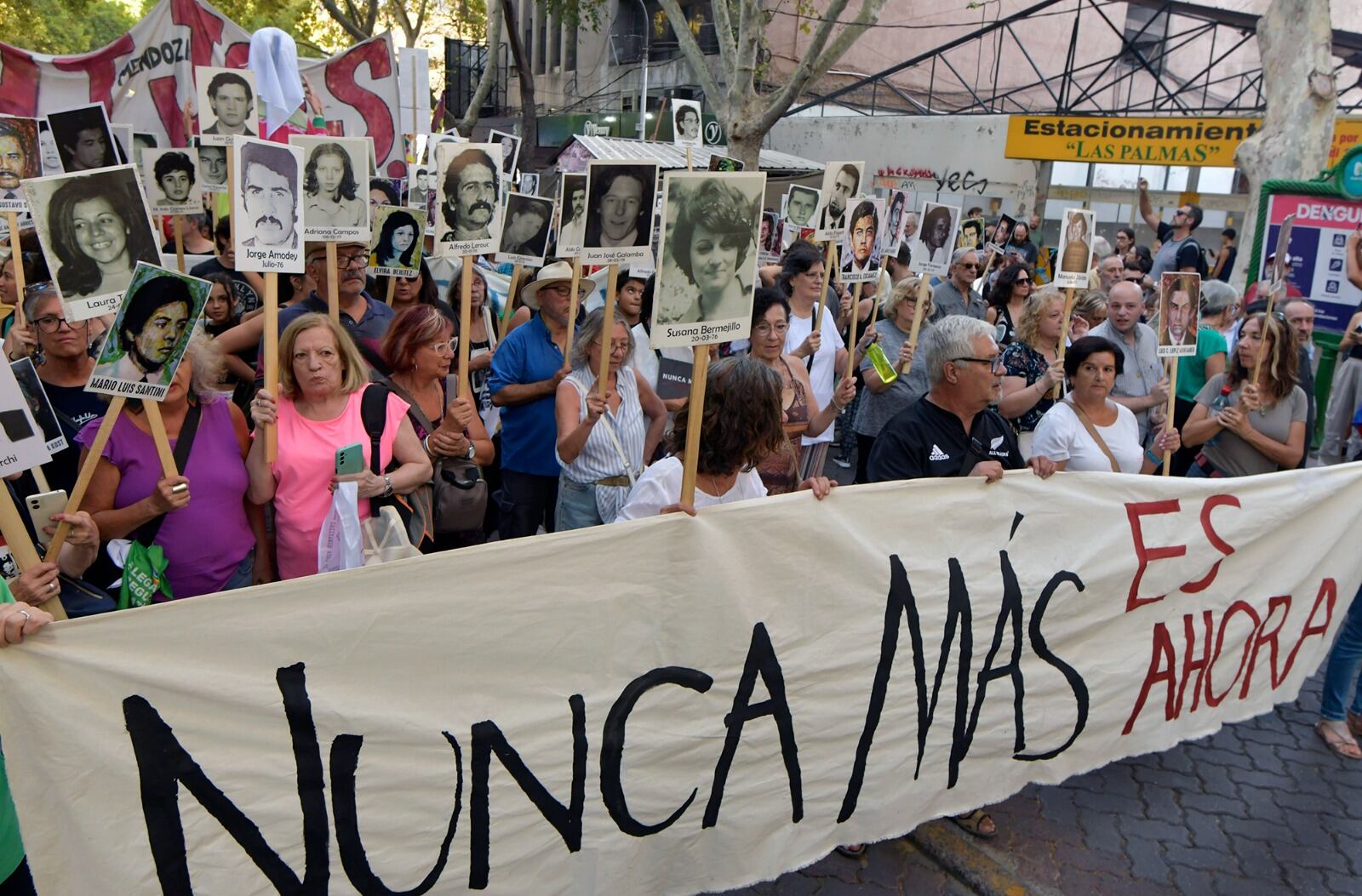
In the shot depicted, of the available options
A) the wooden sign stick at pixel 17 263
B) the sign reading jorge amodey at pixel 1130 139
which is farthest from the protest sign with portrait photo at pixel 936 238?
the sign reading jorge amodey at pixel 1130 139

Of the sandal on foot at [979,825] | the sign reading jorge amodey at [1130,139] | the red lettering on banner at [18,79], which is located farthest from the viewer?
the sign reading jorge amodey at [1130,139]

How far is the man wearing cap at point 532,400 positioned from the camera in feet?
15.5

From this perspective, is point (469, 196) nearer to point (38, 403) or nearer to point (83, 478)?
point (38, 403)

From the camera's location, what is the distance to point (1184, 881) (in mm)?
3574

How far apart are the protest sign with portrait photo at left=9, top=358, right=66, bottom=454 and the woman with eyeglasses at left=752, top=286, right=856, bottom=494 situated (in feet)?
7.35

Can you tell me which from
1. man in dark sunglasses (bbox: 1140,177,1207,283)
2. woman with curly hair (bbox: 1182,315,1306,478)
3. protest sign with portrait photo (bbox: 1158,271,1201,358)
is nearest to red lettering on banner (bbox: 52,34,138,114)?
protest sign with portrait photo (bbox: 1158,271,1201,358)

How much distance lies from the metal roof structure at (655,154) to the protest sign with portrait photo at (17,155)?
6224 millimetres

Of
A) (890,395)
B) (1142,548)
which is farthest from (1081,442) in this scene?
(890,395)

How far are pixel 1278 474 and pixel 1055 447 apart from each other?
0.80 meters

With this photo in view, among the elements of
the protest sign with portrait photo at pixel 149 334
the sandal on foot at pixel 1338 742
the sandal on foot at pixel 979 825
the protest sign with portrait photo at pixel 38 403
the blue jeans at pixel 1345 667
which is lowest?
the sandal on foot at pixel 979 825

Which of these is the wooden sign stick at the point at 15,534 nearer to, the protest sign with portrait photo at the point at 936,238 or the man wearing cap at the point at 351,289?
the man wearing cap at the point at 351,289

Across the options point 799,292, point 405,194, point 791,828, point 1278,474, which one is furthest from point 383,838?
point 405,194

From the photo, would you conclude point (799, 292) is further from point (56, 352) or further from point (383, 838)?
point (383, 838)

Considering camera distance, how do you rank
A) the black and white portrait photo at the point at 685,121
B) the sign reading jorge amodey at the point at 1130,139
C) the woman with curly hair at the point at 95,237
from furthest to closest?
the sign reading jorge amodey at the point at 1130,139 → the black and white portrait photo at the point at 685,121 → the woman with curly hair at the point at 95,237
